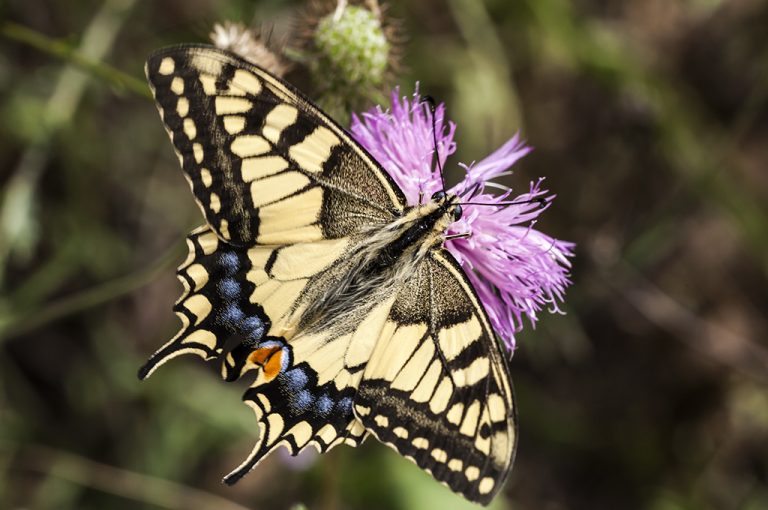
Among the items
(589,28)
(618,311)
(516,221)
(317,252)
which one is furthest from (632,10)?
(317,252)

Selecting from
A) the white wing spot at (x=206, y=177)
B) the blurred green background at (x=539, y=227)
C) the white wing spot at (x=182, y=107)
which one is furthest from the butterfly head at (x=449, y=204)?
the blurred green background at (x=539, y=227)

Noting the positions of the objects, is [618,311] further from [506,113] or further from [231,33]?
[231,33]

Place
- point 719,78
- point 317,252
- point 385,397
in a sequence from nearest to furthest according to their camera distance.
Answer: point 385,397, point 317,252, point 719,78

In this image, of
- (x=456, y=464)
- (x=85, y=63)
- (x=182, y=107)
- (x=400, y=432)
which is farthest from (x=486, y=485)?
(x=85, y=63)

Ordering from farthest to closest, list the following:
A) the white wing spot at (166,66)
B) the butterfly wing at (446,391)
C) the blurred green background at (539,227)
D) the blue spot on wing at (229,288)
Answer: the blurred green background at (539,227)
the blue spot on wing at (229,288)
the butterfly wing at (446,391)
the white wing spot at (166,66)

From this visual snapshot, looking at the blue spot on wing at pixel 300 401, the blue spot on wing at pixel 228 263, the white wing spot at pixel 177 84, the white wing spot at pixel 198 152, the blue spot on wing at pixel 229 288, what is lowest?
the blue spot on wing at pixel 300 401

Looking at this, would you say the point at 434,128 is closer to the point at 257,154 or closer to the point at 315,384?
the point at 257,154

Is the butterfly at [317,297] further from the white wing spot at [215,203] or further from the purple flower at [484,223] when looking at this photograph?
the purple flower at [484,223]
